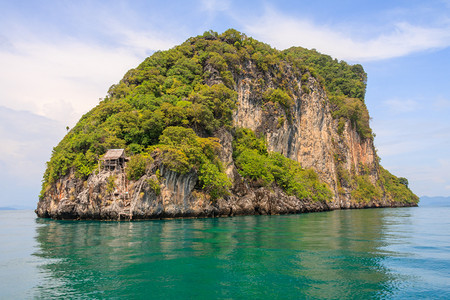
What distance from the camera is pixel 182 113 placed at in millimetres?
44375

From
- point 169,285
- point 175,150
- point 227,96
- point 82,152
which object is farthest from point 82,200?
point 169,285

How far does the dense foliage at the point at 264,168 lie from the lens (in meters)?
52.7

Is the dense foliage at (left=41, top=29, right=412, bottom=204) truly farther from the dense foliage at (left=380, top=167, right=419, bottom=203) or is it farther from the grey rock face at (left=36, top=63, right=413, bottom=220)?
the dense foliage at (left=380, top=167, right=419, bottom=203)

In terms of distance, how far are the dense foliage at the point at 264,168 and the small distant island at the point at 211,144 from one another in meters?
0.23

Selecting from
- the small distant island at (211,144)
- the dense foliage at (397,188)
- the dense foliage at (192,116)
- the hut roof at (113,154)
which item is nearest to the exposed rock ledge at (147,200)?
the small distant island at (211,144)

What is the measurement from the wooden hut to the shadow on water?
16.9 metres

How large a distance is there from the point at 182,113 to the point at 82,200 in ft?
55.3

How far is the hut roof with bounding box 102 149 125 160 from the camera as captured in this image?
37938 millimetres

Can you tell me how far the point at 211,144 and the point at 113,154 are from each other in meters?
12.8

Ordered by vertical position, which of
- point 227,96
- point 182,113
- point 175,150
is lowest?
point 175,150

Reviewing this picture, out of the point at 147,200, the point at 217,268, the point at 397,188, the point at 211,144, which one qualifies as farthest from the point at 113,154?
the point at 397,188

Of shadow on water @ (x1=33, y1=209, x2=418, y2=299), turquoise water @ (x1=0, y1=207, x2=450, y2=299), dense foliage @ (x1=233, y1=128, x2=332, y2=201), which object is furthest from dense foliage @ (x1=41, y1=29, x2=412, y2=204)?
shadow on water @ (x1=33, y1=209, x2=418, y2=299)

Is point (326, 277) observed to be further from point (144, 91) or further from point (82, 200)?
point (144, 91)

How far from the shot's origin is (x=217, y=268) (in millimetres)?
13617
